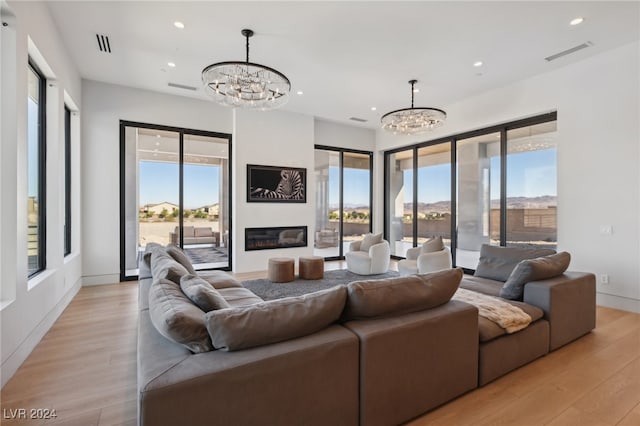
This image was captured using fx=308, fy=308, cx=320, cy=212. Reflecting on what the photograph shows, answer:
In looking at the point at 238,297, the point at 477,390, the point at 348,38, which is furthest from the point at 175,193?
the point at 477,390

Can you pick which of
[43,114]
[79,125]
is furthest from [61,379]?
[79,125]

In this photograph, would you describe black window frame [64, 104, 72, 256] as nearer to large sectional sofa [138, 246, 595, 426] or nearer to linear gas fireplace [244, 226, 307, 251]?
linear gas fireplace [244, 226, 307, 251]

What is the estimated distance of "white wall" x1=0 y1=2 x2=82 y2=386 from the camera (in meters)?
2.47

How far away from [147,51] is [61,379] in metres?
4.01

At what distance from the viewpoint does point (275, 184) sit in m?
6.79

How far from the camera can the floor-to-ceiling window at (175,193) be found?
5734 mm

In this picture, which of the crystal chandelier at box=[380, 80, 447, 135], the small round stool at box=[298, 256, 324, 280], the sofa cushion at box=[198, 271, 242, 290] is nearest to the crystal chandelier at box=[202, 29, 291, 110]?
the crystal chandelier at box=[380, 80, 447, 135]

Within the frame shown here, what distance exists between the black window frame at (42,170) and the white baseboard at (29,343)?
22.4 inches

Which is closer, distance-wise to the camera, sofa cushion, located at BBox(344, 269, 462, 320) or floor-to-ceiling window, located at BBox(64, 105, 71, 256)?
sofa cushion, located at BBox(344, 269, 462, 320)

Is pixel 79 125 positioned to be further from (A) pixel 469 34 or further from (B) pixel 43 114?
(A) pixel 469 34

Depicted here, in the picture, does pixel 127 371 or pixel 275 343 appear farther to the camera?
pixel 127 371

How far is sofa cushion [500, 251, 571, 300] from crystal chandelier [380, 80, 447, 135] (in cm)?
274

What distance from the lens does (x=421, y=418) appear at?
1.95 m

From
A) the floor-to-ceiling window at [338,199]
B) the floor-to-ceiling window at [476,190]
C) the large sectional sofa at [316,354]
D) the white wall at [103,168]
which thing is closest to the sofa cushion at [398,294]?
the large sectional sofa at [316,354]
